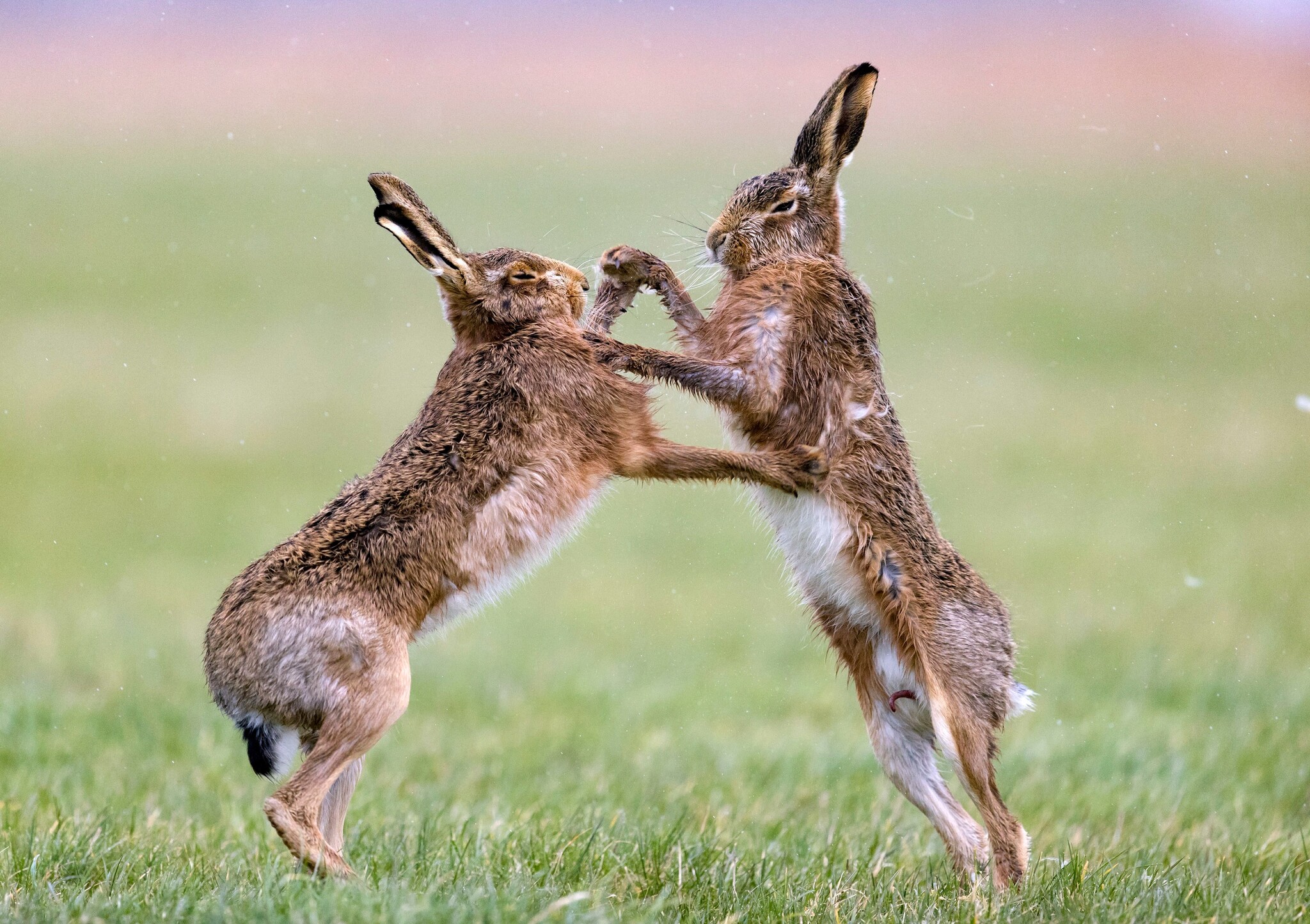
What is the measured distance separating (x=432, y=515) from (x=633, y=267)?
51.7 inches

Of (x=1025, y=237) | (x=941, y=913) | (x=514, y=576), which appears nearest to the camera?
(x=941, y=913)

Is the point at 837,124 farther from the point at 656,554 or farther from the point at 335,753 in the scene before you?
the point at 656,554

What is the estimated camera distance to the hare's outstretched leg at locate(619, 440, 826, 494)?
4.76 meters

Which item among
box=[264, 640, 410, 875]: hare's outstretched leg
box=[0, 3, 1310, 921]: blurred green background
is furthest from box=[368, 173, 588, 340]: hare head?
box=[264, 640, 410, 875]: hare's outstretched leg

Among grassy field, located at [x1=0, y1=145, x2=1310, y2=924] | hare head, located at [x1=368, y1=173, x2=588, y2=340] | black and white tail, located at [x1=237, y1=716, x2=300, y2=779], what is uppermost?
hare head, located at [x1=368, y1=173, x2=588, y2=340]

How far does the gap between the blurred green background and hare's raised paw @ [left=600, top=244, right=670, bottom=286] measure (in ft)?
0.96

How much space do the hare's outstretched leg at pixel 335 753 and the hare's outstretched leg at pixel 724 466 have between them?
1.09 metres

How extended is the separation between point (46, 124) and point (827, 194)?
16.7 meters

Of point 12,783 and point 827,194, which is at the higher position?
point 827,194

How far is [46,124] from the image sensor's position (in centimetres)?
1925

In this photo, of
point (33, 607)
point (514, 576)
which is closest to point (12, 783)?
point (514, 576)

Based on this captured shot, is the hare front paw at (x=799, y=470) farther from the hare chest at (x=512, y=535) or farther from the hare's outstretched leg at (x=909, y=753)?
the hare chest at (x=512, y=535)

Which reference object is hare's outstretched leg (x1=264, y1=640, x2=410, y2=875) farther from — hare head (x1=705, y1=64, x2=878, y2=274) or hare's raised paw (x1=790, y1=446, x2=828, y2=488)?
hare head (x1=705, y1=64, x2=878, y2=274)

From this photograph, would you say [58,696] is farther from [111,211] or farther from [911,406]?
[111,211]
